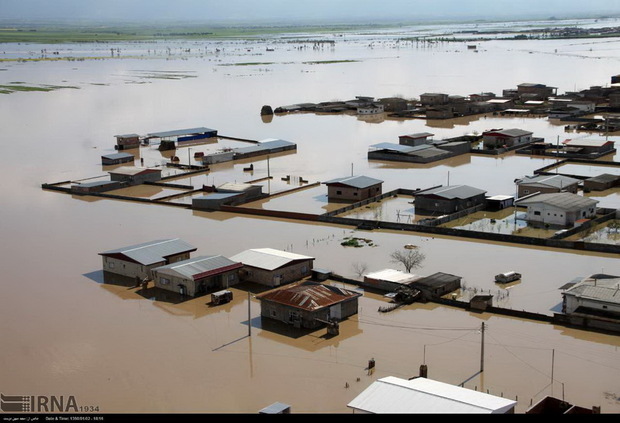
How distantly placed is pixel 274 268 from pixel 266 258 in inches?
19.1

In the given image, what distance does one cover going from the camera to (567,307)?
9.15 metres

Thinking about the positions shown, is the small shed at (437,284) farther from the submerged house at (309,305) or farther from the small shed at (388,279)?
the submerged house at (309,305)

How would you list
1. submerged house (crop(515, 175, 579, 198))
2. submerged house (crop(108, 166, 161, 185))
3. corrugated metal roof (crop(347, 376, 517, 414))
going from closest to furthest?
corrugated metal roof (crop(347, 376, 517, 414))
submerged house (crop(515, 175, 579, 198))
submerged house (crop(108, 166, 161, 185))

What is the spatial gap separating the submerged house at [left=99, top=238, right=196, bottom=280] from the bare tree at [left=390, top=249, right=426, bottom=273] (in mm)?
3062

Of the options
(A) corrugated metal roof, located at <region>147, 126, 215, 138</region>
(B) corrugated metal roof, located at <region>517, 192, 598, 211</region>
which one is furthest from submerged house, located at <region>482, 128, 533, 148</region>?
(A) corrugated metal roof, located at <region>147, 126, 215, 138</region>

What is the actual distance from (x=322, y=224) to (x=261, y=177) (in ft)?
16.3

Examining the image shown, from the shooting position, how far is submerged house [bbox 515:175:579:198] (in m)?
15.1

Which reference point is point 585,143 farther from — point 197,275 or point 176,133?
point 197,275

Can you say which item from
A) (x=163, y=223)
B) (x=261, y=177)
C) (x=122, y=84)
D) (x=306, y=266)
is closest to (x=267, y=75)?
(x=122, y=84)

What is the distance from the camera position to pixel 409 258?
11195mm

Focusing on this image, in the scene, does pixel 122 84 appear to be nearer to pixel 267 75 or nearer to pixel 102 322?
pixel 267 75

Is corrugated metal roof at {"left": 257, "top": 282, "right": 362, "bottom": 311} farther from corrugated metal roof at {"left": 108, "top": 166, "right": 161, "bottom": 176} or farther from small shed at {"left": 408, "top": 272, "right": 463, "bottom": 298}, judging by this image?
corrugated metal roof at {"left": 108, "top": 166, "right": 161, "bottom": 176}

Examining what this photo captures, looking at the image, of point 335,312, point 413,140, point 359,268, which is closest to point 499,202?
point 359,268
